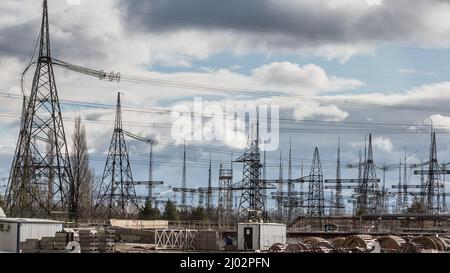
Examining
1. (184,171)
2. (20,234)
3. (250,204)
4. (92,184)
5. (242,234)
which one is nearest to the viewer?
(20,234)

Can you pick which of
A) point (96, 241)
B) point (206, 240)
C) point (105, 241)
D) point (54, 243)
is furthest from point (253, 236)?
point (54, 243)

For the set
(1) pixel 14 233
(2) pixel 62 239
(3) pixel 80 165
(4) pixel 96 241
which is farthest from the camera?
(3) pixel 80 165

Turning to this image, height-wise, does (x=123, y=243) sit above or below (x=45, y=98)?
below

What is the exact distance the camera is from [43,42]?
192 feet

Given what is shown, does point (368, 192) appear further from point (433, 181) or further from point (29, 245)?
point (29, 245)

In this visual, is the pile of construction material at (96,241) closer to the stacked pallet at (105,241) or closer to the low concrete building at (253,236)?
the stacked pallet at (105,241)

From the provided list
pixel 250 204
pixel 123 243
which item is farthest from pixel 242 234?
pixel 250 204

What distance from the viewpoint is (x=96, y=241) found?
138ft

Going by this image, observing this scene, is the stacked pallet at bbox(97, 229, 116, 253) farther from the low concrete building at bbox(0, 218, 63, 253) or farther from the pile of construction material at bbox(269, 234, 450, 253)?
the pile of construction material at bbox(269, 234, 450, 253)

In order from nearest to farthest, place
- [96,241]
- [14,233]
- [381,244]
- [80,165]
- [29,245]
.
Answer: [29,245]
[14,233]
[96,241]
[381,244]
[80,165]

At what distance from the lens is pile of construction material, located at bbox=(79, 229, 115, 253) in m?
41.3

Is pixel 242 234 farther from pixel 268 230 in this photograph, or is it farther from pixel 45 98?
pixel 45 98

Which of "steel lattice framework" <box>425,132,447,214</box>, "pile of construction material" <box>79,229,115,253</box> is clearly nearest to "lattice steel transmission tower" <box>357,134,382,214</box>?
"steel lattice framework" <box>425,132,447,214</box>
